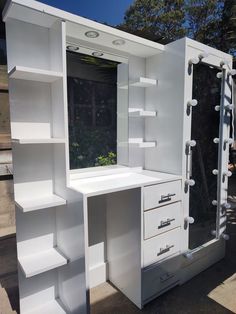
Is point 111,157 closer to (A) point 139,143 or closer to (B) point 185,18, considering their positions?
(A) point 139,143

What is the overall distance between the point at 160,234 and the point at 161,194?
0.30 metres

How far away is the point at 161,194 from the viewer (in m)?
1.66

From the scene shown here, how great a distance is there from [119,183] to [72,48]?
1032 mm

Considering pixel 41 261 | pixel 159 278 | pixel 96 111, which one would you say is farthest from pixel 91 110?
pixel 159 278

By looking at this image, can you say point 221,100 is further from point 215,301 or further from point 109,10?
point 109,10

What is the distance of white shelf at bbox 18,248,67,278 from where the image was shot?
1.41 m

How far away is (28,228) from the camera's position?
61.4 inches

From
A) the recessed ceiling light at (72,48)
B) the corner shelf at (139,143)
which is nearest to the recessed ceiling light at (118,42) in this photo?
the recessed ceiling light at (72,48)

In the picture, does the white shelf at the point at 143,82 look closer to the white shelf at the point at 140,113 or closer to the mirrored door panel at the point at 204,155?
the white shelf at the point at 140,113

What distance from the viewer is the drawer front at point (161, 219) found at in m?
1.60

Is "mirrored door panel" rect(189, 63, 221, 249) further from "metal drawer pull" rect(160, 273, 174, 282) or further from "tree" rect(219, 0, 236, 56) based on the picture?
"tree" rect(219, 0, 236, 56)

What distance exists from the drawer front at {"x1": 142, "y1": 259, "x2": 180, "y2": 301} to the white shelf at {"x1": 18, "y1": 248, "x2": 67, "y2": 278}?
601 mm

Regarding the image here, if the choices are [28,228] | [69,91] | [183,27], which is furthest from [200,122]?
[183,27]

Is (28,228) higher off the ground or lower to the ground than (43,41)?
lower
